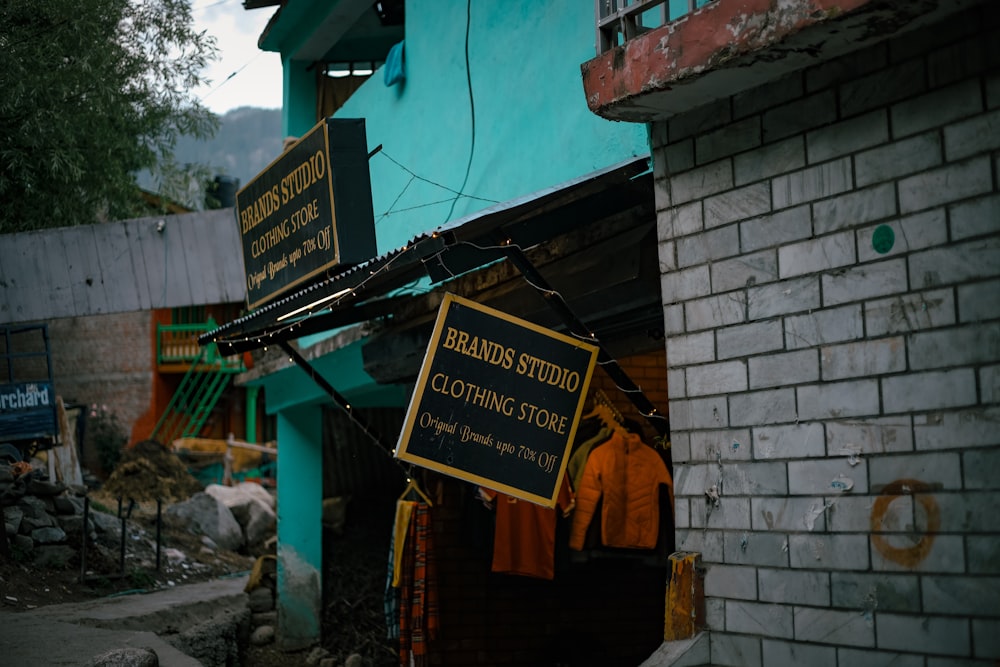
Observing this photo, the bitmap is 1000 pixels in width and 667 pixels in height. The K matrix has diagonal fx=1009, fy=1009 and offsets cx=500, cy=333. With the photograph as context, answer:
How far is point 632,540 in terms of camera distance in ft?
23.3

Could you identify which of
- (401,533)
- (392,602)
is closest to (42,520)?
(392,602)

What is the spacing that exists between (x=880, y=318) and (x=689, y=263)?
1.03 m

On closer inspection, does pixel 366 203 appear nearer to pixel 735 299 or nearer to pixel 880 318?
pixel 735 299

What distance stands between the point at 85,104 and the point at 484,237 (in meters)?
12.1

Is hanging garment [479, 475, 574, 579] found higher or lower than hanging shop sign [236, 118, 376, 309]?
lower

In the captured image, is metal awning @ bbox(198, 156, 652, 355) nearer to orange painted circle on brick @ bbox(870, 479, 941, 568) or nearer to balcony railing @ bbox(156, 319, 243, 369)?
orange painted circle on brick @ bbox(870, 479, 941, 568)

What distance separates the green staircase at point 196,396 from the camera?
2697cm

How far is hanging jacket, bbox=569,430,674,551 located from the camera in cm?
709

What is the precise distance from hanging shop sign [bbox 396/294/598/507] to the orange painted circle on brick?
6.49 feet

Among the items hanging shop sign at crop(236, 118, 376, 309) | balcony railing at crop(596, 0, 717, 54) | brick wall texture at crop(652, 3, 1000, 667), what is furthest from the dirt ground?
balcony railing at crop(596, 0, 717, 54)

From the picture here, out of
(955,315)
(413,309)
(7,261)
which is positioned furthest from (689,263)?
→ (7,261)

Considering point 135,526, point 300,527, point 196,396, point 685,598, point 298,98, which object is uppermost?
point 298,98

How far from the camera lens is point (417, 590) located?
8.27 meters

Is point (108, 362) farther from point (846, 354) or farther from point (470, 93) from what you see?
point (846, 354)
